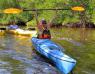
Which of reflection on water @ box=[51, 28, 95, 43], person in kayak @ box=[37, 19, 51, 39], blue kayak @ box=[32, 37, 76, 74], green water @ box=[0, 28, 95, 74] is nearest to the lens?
blue kayak @ box=[32, 37, 76, 74]

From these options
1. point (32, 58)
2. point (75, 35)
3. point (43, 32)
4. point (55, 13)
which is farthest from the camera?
point (55, 13)

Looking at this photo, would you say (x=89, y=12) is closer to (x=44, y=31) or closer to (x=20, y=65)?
(x=44, y=31)

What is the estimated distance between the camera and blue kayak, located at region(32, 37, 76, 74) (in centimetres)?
1377

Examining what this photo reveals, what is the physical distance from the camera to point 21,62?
55.6 feet

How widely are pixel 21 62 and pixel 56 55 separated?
2670mm

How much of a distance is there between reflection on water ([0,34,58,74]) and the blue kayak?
434 mm

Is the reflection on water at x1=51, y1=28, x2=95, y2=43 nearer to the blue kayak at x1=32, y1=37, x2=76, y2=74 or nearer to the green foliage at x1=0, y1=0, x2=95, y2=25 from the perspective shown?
the blue kayak at x1=32, y1=37, x2=76, y2=74

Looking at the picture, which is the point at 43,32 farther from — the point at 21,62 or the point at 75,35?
the point at 75,35

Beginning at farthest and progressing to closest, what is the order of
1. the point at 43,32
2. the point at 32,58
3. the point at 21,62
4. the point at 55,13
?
the point at 55,13
the point at 43,32
the point at 32,58
the point at 21,62

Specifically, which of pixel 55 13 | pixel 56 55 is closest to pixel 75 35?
pixel 55 13

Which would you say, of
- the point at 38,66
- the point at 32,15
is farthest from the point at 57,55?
the point at 32,15

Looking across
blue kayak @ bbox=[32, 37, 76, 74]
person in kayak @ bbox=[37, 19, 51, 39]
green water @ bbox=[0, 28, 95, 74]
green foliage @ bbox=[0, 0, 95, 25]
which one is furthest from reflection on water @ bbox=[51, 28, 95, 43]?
green foliage @ bbox=[0, 0, 95, 25]

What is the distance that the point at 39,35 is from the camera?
65.9ft

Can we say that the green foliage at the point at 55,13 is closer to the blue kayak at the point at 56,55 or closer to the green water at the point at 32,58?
the green water at the point at 32,58
